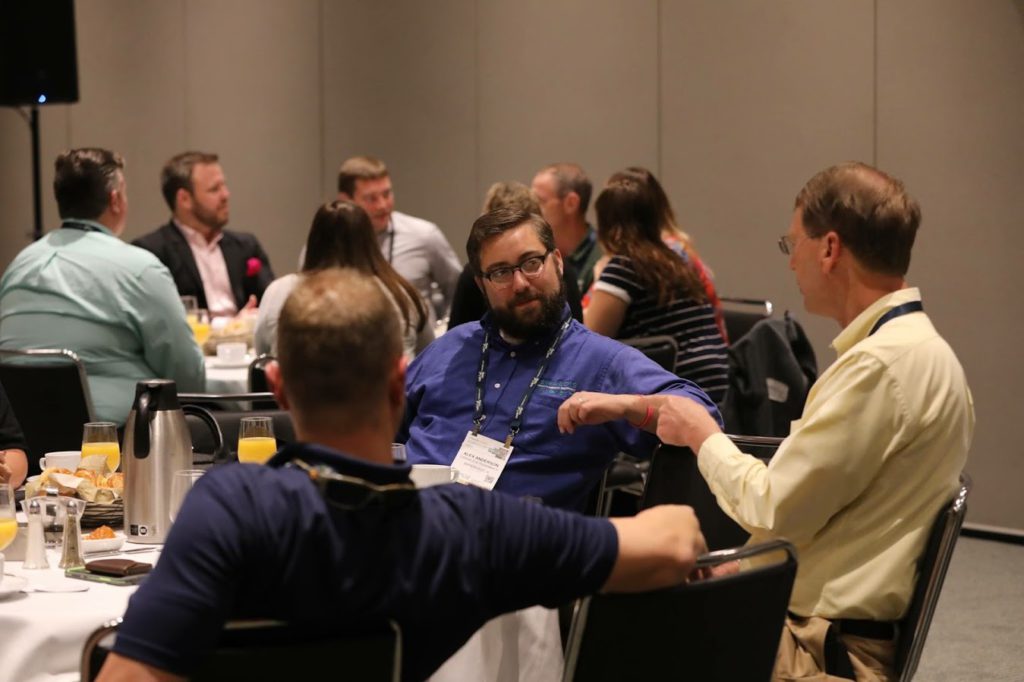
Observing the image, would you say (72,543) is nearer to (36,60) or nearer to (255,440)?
(255,440)

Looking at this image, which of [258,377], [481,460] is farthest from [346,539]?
[258,377]

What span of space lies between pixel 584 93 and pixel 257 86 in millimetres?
2336

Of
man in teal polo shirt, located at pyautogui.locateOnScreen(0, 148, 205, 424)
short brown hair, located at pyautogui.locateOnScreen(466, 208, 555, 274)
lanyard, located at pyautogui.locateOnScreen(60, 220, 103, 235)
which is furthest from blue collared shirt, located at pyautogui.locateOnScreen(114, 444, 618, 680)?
lanyard, located at pyautogui.locateOnScreen(60, 220, 103, 235)

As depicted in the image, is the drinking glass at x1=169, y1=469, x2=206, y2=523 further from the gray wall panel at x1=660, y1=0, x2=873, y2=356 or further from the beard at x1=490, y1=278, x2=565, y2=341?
the gray wall panel at x1=660, y1=0, x2=873, y2=356

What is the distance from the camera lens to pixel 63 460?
9.92ft

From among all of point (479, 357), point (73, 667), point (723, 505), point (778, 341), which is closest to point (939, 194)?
point (778, 341)

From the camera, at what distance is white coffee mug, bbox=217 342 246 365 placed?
17.9 ft

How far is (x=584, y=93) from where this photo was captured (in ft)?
25.2

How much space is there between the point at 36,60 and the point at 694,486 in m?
6.48

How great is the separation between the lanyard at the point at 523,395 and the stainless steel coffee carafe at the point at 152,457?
752 mm

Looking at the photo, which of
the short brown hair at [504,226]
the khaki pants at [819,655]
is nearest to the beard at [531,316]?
the short brown hair at [504,226]

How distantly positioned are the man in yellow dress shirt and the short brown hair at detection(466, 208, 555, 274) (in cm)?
95

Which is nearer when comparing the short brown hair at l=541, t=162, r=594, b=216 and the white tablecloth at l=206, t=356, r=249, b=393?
the white tablecloth at l=206, t=356, r=249, b=393

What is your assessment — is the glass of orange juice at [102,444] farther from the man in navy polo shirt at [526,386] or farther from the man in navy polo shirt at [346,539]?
the man in navy polo shirt at [346,539]
